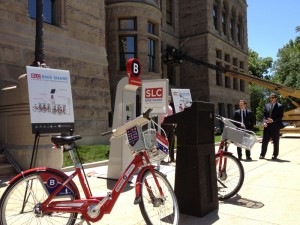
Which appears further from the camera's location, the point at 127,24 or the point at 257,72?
the point at 257,72

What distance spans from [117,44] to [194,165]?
52.2 feet

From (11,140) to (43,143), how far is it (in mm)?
1059

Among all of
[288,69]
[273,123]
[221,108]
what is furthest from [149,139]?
[288,69]

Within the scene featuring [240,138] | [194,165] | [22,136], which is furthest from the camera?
[22,136]

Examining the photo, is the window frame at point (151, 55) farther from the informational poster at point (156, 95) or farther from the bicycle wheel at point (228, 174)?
the bicycle wheel at point (228, 174)

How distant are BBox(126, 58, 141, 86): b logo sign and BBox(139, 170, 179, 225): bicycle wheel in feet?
10.6

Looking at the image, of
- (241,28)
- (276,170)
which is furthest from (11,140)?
(241,28)

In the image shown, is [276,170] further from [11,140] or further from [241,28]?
[241,28]

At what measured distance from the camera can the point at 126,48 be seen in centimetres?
1997

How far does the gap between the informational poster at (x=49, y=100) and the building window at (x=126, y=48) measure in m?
12.8

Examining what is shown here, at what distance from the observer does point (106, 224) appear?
455 cm

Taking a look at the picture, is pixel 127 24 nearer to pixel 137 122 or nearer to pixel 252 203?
pixel 252 203

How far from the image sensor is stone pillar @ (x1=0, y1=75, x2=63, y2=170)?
8375mm

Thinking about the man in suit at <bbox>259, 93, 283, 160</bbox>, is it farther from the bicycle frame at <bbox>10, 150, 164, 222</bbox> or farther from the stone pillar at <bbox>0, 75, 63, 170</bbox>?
the bicycle frame at <bbox>10, 150, 164, 222</bbox>
